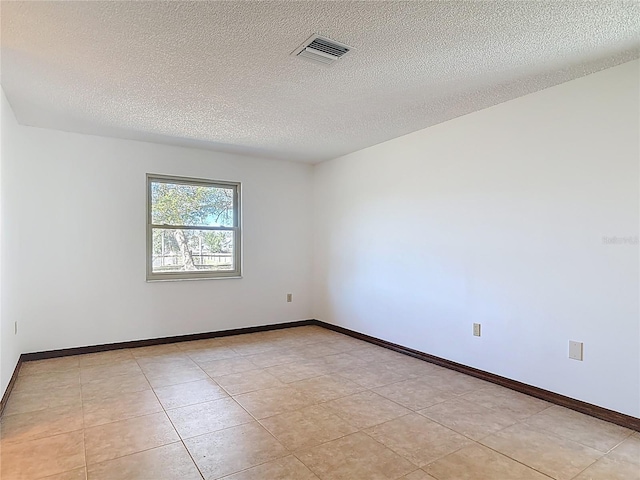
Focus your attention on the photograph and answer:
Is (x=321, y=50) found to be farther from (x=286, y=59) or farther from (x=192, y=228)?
(x=192, y=228)

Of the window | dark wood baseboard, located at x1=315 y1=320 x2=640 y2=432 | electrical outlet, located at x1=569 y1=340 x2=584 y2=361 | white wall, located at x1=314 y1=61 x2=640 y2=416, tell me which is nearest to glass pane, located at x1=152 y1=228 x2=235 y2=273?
the window

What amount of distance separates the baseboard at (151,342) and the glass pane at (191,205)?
1350mm

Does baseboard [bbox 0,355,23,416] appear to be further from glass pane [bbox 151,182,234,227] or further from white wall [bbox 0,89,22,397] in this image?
glass pane [bbox 151,182,234,227]

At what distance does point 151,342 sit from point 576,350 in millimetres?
4101

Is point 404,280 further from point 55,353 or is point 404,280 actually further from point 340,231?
point 55,353

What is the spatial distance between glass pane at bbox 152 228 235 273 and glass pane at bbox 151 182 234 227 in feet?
0.41

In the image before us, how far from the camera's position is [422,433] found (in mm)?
2367

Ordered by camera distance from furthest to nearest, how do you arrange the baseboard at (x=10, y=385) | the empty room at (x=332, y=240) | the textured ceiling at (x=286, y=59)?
the baseboard at (x=10, y=385), the empty room at (x=332, y=240), the textured ceiling at (x=286, y=59)

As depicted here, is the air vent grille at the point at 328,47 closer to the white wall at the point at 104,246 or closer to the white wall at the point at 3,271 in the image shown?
the white wall at the point at 3,271

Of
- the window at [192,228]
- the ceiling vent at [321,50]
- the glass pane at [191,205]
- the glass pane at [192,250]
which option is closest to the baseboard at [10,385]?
the window at [192,228]

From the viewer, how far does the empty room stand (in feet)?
6.81

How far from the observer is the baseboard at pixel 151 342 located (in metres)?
3.89

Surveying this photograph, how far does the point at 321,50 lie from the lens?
7.57ft

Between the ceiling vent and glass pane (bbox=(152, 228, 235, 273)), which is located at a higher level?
the ceiling vent
